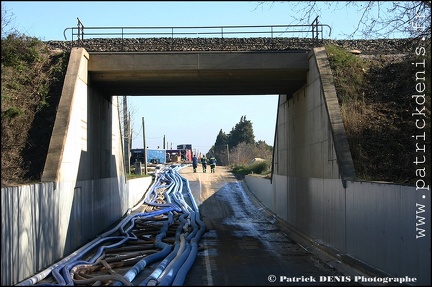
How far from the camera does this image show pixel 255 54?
1869 centimetres

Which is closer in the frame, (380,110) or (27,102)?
(380,110)

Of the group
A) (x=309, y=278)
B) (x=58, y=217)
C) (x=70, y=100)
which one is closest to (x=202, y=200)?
(x=70, y=100)

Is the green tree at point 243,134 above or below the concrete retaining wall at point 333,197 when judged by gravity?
above

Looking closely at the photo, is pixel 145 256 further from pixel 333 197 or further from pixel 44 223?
pixel 333 197

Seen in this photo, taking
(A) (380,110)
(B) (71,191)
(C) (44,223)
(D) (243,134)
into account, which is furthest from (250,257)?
(D) (243,134)

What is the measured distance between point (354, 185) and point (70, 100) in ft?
31.5

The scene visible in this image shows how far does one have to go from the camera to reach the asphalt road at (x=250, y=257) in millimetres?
10562

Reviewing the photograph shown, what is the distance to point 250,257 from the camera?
13.8 metres

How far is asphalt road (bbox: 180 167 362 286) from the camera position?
10562 mm

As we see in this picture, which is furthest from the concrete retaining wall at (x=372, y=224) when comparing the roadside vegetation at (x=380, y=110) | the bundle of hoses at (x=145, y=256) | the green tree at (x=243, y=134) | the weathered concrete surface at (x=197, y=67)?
the green tree at (x=243, y=134)

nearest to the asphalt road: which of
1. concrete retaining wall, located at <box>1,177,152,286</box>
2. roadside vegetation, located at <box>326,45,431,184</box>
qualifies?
roadside vegetation, located at <box>326,45,431,184</box>

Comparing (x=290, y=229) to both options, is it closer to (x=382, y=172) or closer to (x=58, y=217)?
(x=382, y=172)

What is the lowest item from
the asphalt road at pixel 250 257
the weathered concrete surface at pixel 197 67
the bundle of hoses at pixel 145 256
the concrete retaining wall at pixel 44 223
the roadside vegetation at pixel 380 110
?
the asphalt road at pixel 250 257

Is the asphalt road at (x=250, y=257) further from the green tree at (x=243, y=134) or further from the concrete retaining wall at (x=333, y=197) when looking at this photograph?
the green tree at (x=243, y=134)
